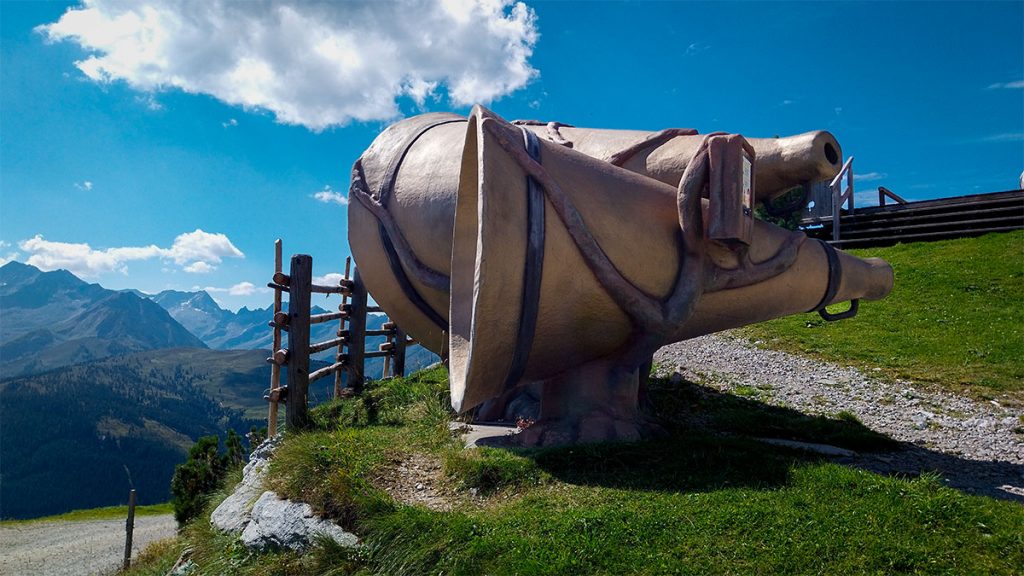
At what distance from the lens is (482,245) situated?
3.98 metres

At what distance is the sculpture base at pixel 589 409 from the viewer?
5.04m

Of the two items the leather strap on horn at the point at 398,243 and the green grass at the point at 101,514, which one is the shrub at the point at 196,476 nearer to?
the leather strap on horn at the point at 398,243

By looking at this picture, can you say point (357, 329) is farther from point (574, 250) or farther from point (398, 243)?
point (574, 250)

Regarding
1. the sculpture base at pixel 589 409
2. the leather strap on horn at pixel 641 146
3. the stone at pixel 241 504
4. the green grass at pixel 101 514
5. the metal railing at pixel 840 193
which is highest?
the metal railing at pixel 840 193

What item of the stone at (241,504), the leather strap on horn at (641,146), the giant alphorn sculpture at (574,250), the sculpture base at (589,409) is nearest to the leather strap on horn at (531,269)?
the giant alphorn sculpture at (574,250)

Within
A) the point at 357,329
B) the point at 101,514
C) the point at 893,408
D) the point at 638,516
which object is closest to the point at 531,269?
the point at 638,516

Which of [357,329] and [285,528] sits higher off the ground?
[357,329]

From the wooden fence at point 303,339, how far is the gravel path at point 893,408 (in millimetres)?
4770

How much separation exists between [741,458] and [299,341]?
5081mm

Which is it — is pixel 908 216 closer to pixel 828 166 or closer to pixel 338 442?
pixel 828 166

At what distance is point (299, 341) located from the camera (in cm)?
761

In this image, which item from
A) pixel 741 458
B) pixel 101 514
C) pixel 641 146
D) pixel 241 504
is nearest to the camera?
pixel 741 458

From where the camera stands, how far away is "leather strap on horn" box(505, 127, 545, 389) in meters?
4.28

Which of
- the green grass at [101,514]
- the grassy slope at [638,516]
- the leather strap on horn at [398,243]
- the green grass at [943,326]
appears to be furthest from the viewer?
the green grass at [101,514]
